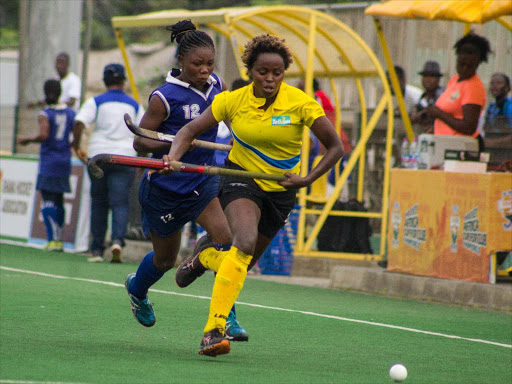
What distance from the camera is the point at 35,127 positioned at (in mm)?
18156

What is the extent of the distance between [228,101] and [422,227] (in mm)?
4829

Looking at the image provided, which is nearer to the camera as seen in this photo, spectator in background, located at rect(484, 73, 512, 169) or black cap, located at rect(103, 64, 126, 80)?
spectator in background, located at rect(484, 73, 512, 169)

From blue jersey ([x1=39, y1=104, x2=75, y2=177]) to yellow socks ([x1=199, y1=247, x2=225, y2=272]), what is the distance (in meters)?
7.70

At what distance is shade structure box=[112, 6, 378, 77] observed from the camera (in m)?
13.5

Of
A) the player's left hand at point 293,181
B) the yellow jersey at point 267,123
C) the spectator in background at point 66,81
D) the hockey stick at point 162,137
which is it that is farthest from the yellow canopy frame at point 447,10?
the spectator in background at point 66,81

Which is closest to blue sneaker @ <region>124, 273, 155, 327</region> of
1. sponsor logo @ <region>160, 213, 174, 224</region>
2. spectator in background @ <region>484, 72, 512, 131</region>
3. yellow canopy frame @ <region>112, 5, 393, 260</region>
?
sponsor logo @ <region>160, 213, 174, 224</region>

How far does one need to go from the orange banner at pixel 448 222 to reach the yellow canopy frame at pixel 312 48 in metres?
1.63

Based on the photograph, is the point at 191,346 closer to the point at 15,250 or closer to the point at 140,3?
the point at 15,250

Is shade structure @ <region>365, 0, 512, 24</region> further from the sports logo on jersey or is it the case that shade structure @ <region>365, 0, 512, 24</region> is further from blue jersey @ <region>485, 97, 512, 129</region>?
the sports logo on jersey

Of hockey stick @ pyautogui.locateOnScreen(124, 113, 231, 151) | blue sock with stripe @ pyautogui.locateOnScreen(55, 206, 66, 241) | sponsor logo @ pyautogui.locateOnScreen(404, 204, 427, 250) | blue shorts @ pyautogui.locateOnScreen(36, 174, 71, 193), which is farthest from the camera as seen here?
blue sock with stripe @ pyautogui.locateOnScreen(55, 206, 66, 241)

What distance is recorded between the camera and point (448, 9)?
1166 centimetres

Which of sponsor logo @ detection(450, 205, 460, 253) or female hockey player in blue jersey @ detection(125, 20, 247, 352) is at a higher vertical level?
female hockey player in blue jersey @ detection(125, 20, 247, 352)

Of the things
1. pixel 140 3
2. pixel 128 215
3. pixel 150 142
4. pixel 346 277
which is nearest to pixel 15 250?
pixel 128 215

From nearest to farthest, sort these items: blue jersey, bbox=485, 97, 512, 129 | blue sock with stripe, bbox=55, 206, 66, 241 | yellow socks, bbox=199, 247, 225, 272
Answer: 1. yellow socks, bbox=199, 247, 225, 272
2. blue jersey, bbox=485, 97, 512, 129
3. blue sock with stripe, bbox=55, 206, 66, 241
